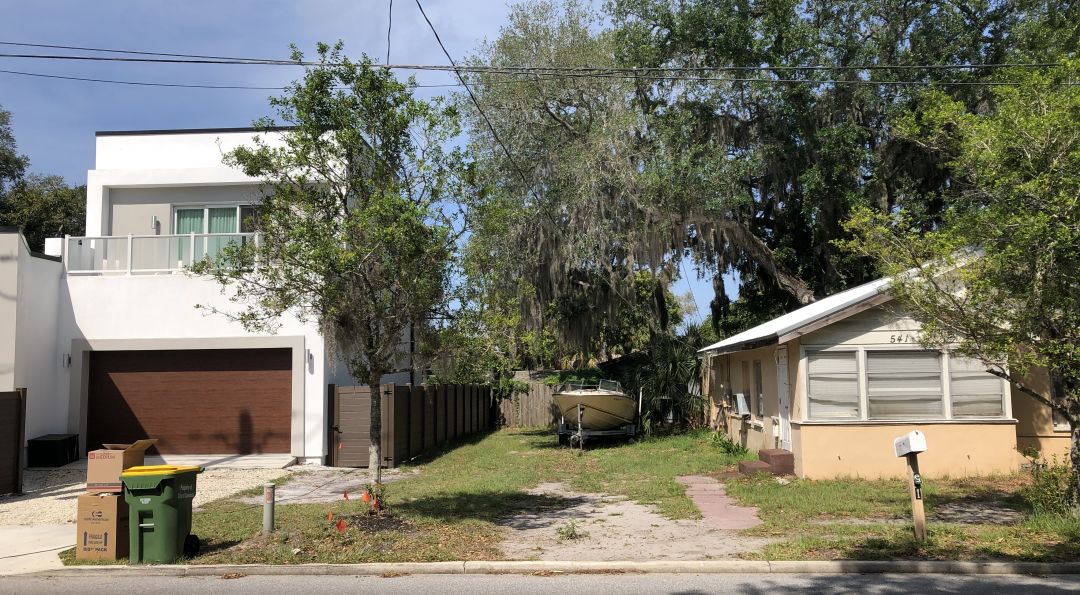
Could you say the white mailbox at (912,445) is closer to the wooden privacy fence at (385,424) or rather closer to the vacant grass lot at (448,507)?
the vacant grass lot at (448,507)

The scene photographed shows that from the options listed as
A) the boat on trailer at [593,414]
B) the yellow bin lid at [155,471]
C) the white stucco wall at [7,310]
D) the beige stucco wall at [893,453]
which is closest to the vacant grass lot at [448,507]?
the yellow bin lid at [155,471]

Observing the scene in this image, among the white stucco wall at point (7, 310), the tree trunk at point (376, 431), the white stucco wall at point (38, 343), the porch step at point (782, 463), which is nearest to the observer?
the tree trunk at point (376, 431)

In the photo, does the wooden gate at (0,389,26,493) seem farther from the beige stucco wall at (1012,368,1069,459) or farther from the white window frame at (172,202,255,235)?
the beige stucco wall at (1012,368,1069,459)

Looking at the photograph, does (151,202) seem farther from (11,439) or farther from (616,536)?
(616,536)

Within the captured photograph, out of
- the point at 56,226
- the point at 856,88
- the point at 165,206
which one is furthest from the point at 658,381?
the point at 56,226

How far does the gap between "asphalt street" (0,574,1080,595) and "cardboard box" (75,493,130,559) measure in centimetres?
52

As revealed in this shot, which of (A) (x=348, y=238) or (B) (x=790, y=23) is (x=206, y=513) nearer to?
(A) (x=348, y=238)

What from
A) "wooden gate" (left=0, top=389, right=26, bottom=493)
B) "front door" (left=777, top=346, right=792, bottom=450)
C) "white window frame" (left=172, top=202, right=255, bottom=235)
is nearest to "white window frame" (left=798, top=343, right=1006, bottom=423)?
"front door" (left=777, top=346, right=792, bottom=450)

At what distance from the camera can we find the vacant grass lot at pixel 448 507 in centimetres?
925

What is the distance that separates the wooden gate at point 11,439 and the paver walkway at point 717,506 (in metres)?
11.4

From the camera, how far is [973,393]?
14281mm

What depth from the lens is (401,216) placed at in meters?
9.45

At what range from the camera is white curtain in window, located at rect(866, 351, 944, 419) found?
564 inches

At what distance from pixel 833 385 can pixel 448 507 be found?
7209 mm
